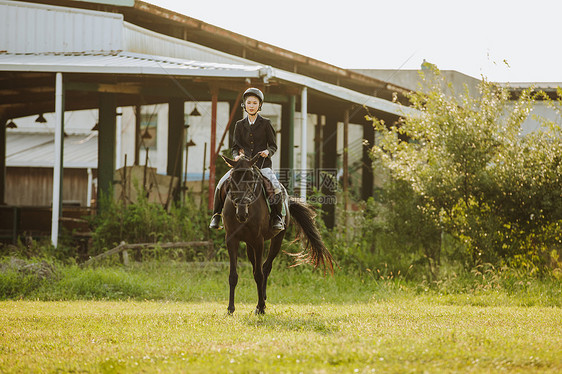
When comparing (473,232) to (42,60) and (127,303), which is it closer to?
(127,303)

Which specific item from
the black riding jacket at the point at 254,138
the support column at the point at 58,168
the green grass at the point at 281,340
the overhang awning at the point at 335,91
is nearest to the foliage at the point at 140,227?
the support column at the point at 58,168

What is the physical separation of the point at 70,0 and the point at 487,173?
1372cm

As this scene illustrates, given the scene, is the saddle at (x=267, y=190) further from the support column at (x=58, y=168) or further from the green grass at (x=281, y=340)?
the support column at (x=58, y=168)

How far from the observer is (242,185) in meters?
9.26

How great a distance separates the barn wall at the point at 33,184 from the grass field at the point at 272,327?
17.6 metres

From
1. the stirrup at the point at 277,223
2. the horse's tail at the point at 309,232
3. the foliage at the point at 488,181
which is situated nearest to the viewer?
the stirrup at the point at 277,223

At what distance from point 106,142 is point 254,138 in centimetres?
978

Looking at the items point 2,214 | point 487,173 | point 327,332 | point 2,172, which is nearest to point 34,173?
point 2,172

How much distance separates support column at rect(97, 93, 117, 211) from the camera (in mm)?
18500

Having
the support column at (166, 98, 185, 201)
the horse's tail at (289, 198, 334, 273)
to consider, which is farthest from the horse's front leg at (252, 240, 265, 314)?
the support column at (166, 98, 185, 201)

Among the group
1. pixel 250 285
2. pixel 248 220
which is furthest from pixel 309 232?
pixel 250 285

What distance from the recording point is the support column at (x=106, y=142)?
18.5 m

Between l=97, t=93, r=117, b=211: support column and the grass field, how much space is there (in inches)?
177

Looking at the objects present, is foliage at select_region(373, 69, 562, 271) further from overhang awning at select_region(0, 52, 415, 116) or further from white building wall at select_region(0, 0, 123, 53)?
white building wall at select_region(0, 0, 123, 53)
